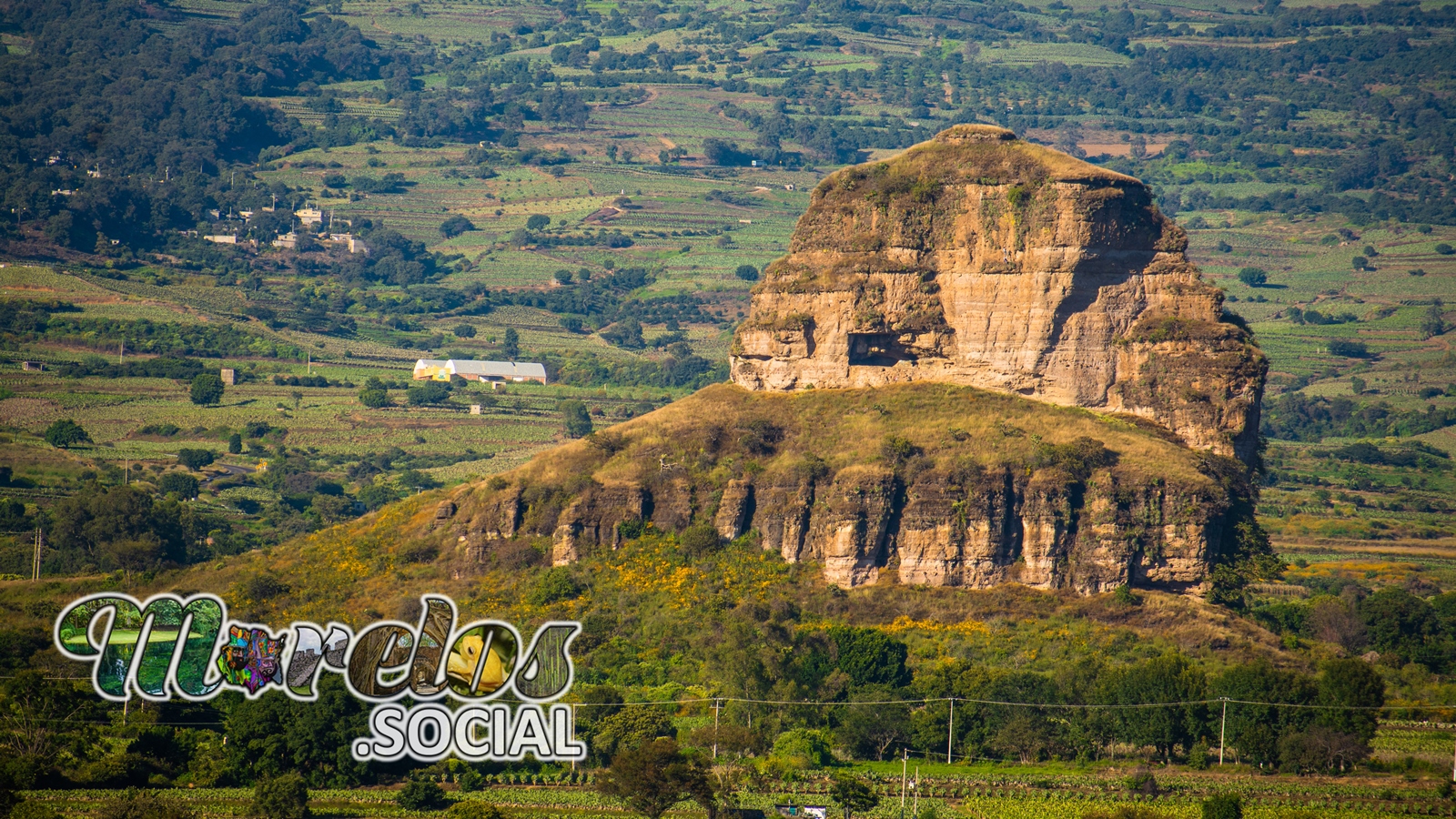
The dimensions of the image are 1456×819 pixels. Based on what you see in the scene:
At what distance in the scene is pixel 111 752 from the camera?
54.1 metres

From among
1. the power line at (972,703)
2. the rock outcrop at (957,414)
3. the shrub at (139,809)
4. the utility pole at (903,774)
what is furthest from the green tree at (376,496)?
the shrub at (139,809)

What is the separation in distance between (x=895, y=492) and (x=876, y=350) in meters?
7.84

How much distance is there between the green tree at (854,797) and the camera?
51.0 metres

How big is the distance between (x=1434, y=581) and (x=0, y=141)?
147706 mm

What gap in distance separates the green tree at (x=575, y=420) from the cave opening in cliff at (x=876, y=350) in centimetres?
5854

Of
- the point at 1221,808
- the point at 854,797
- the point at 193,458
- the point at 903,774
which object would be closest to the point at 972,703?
the point at 903,774

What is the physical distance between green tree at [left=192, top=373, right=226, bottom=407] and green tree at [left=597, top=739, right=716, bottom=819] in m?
81.7

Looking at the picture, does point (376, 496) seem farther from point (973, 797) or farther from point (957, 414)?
point (973, 797)

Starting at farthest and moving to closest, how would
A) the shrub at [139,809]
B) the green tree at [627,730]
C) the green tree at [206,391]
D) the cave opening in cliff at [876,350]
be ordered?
the green tree at [206,391] < the cave opening in cliff at [876,350] < the green tree at [627,730] < the shrub at [139,809]

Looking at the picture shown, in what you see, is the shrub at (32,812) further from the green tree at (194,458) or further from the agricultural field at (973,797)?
the green tree at (194,458)

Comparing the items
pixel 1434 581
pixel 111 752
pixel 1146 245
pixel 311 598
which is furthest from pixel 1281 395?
pixel 111 752

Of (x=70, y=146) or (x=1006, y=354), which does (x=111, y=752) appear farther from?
(x=70, y=146)

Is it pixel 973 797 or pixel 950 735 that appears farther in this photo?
pixel 950 735

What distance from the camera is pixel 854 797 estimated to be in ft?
168
